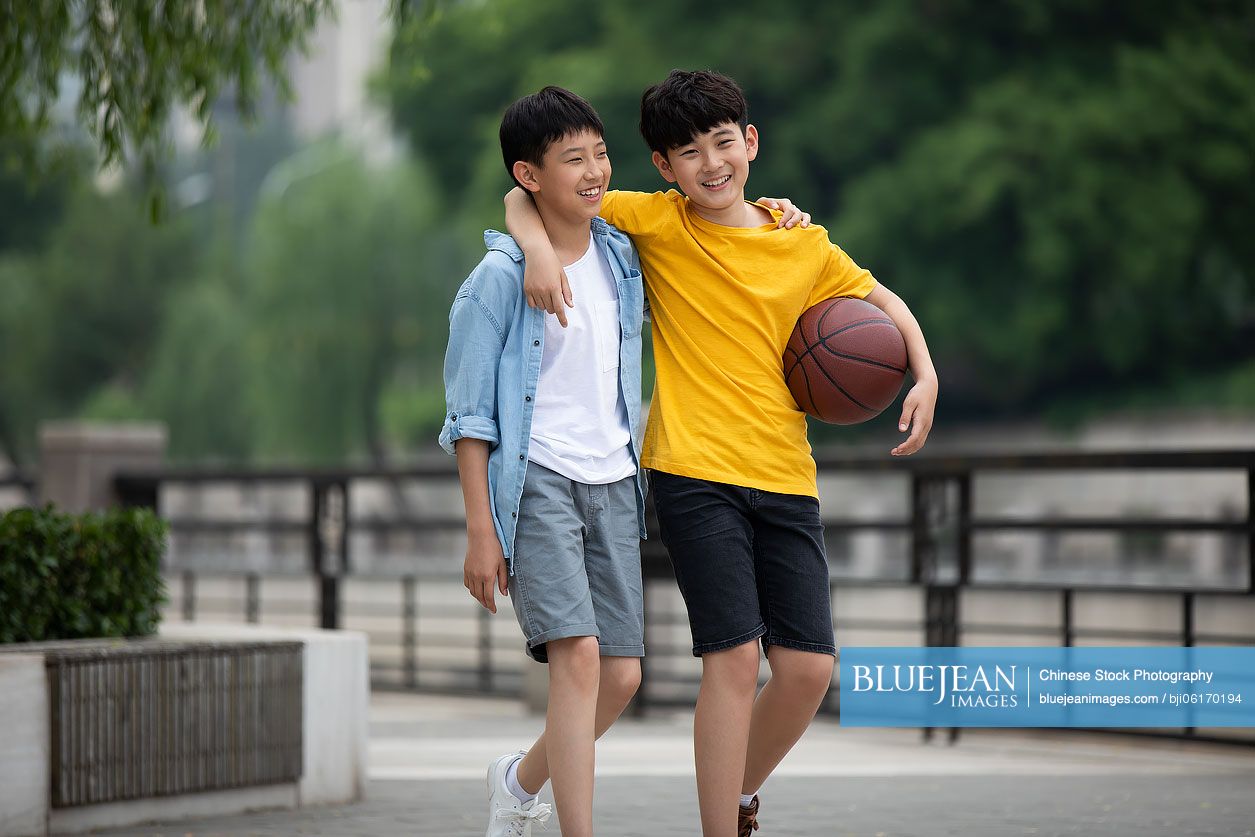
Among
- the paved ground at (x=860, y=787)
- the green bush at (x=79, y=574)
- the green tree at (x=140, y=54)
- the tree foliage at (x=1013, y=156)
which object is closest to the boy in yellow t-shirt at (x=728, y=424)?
the paved ground at (x=860, y=787)

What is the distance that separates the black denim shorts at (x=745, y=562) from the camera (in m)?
4.04

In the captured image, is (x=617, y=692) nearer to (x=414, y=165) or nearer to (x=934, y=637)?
(x=934, y=637)

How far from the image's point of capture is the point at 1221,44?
3003cm

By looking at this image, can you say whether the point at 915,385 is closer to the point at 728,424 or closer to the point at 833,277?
the point at 833,277

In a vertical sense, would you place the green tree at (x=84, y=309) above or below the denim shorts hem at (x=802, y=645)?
above

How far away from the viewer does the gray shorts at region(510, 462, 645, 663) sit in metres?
3.90

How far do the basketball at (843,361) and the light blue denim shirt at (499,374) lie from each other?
419mm

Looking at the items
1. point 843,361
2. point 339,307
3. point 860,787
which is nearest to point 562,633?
point 843,361

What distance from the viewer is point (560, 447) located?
13.1 ft

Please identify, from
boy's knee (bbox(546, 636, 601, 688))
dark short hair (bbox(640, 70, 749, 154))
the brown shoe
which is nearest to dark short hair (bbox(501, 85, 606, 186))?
dark short hair (bbox(640, 70, 749, 154))

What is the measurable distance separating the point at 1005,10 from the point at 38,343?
28201mm

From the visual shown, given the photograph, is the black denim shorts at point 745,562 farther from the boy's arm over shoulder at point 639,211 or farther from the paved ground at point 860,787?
the paved ground at point 860,787

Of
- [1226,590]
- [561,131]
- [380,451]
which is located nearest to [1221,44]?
[380,451]

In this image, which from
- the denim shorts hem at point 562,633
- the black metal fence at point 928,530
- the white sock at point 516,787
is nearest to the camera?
the denim shorts hem at point 562,633
